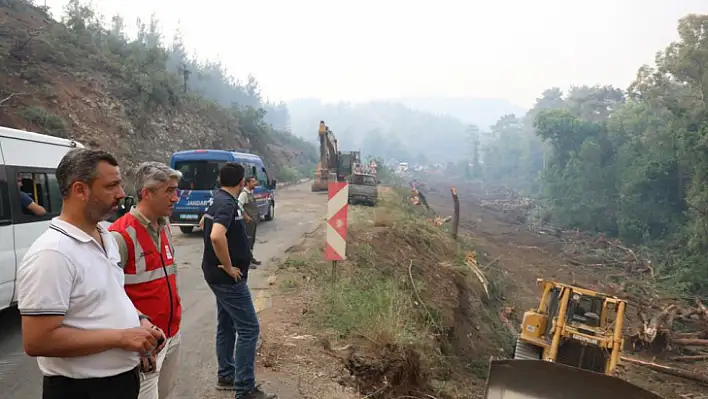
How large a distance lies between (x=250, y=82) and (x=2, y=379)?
291 feet

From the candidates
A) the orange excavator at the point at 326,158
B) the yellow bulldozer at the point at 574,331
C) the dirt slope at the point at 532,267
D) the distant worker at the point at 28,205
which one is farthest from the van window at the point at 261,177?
the distant worker at the point at 28,205

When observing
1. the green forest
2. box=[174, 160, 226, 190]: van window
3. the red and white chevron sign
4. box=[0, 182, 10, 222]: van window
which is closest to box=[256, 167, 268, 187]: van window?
box=[174, 160, 226, 190]: van window

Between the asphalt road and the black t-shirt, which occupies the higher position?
the black t-shirt

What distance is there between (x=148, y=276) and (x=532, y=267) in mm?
20671

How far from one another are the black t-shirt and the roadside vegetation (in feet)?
5.94

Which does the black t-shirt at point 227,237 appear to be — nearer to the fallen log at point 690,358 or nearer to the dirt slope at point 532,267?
the dirt slope at point 532,267

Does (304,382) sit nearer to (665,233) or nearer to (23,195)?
(23,195)

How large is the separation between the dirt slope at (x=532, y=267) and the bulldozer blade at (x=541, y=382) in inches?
292

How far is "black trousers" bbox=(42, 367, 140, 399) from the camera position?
1.92m

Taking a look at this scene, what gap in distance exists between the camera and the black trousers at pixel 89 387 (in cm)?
192

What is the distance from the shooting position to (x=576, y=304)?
352 inches

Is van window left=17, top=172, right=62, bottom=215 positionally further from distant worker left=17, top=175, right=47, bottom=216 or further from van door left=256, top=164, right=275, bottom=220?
van door left=256, top=164, right=275, bottom=220

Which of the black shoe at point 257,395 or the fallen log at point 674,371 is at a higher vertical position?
the black shoe at point 257,395

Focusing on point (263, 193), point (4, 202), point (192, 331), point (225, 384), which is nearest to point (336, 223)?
point (192, 331)
